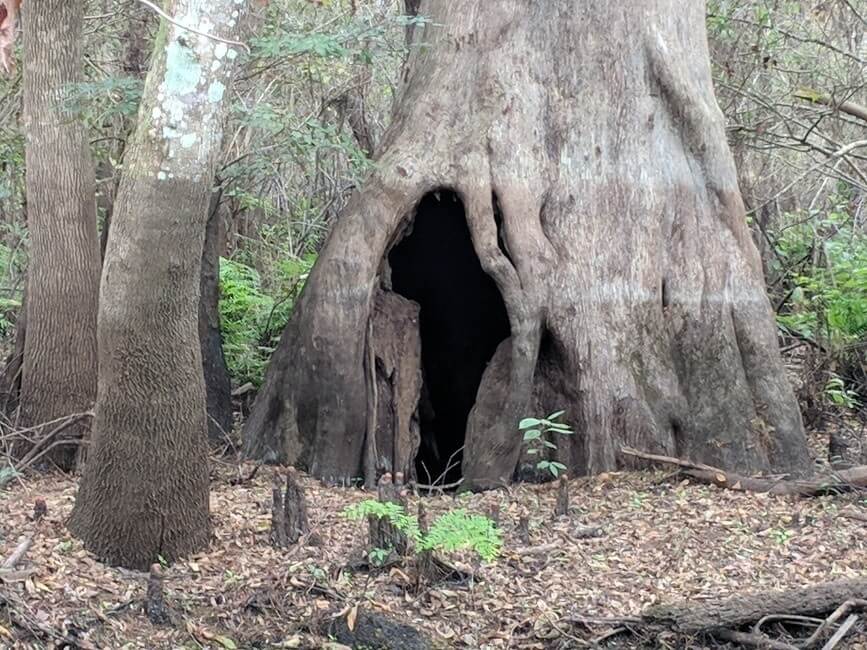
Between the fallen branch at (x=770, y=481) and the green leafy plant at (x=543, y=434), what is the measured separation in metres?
0.58

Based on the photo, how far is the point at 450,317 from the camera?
33.8 feet

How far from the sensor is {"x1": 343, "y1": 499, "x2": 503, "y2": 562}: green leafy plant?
18.1 ft

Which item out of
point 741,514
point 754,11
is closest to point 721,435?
point 741,514

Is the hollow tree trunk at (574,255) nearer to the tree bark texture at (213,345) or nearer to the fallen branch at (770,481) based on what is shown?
the fallen branch at (770,481)

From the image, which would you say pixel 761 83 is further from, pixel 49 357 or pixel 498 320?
pixel 49 357

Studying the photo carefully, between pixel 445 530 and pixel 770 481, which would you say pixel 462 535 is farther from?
pixel 770 481

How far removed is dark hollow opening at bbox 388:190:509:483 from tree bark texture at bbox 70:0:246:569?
429cm

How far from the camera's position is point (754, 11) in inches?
495

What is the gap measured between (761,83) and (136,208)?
1048 cm

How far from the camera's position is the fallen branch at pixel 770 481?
292 inches

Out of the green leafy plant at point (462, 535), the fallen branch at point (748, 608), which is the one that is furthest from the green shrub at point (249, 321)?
the fallen branch at point (748, 608)

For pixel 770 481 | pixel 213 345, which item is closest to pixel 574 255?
pixel 770 481

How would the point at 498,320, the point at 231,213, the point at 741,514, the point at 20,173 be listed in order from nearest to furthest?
the point at 741,514 < the point at 498,320 < the point at 20,173 < the point at 231,213

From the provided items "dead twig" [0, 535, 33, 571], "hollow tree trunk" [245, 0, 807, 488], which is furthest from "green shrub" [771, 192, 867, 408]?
"dead twig" [0, 535, 33, 571]
